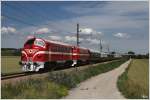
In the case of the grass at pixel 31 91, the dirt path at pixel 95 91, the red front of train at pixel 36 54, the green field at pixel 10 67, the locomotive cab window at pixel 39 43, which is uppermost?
the locomotive cab window at pixel 39 43

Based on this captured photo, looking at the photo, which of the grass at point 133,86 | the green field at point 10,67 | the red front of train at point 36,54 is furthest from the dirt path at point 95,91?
→ the green field at point 10,67

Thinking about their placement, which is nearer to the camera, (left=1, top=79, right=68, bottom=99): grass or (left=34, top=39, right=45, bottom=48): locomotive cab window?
(left=1, top=79, right=68, bottom=99): grass

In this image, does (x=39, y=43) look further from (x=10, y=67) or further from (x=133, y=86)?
(x=10, y=67)

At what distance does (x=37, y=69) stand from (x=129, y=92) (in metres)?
13.6

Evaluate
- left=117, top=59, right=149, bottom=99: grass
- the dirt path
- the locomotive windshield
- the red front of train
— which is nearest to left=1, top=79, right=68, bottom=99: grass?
the dirt path

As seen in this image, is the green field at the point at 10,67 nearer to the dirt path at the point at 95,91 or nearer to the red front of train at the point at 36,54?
the red front of train at the point at 36,54

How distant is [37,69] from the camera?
30.9m

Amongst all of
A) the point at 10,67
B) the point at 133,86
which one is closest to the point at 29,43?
the point at 133,86

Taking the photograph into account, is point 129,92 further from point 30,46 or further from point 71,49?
point 71,49

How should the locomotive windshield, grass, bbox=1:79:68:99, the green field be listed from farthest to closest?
the green field, the locomotive windshield, grass, bbox=1:79:68:99

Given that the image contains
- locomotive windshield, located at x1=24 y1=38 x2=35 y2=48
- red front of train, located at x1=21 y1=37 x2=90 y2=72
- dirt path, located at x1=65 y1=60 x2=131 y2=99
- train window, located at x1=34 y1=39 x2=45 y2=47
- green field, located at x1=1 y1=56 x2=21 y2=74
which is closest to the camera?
dirt path, located at x1=65 y1=60 x2=131 y2=99

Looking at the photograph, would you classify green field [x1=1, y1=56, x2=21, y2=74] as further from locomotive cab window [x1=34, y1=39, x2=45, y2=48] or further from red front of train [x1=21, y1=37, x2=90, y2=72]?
locomotive cab window [x1=34, y1=39, x2=45, y2=48]

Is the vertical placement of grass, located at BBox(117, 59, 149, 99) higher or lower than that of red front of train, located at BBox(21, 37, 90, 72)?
lower

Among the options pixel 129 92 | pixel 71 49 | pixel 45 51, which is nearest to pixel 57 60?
pixel 45 51
